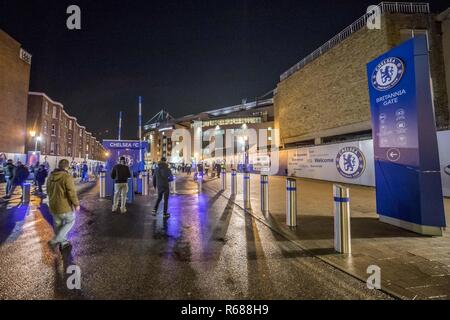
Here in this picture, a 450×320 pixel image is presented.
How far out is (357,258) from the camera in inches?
154

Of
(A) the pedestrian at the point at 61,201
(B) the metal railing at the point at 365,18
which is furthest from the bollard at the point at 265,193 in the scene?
(B) the metal railing at the point at 365,18

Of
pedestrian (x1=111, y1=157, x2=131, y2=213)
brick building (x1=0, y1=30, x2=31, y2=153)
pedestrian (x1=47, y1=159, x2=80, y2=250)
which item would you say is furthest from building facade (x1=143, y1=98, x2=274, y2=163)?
pedestrian (x1=47, y1=159, x2=80, y2=250)

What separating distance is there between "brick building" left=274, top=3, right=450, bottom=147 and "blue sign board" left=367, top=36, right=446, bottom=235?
11.8 meters

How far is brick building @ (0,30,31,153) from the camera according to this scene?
24.1 metres

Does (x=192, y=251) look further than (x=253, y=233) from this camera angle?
No

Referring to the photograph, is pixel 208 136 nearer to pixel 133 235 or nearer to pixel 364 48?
pixel 364 48

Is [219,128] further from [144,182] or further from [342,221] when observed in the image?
[342,221]

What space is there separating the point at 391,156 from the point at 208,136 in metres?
63.2

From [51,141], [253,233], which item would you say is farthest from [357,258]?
[51,141]

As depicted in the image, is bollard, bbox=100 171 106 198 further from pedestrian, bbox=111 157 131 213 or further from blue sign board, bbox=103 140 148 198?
pedestrian, bbox=111 157 131 213

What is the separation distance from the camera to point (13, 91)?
25.9m

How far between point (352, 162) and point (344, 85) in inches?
350

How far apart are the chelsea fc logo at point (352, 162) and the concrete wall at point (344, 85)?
4.62 meters

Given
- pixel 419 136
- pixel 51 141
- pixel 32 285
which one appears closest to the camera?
pixel 32 285
